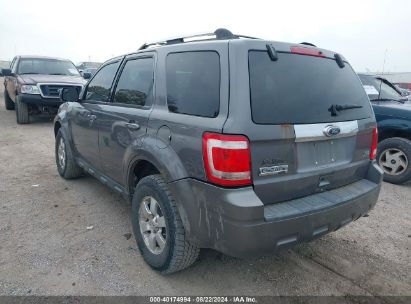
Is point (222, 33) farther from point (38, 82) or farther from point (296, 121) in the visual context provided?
point (38, 82)

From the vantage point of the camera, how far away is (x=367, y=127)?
2.87m

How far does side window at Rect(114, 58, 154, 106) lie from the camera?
2959 millimetres

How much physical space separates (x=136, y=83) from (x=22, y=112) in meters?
7.99

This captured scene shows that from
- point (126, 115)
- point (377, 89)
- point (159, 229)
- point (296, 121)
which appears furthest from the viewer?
point (377, 89)

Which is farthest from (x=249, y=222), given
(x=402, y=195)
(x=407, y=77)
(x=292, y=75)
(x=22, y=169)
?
(x=407, y=77)

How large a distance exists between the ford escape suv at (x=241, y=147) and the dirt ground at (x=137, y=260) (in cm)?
28

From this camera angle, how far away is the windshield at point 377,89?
20.3ft

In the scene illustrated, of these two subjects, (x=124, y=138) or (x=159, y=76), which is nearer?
(x=159, y=76)

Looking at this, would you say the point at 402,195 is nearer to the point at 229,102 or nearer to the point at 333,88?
the point at 333,88

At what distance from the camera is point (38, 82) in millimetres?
9125

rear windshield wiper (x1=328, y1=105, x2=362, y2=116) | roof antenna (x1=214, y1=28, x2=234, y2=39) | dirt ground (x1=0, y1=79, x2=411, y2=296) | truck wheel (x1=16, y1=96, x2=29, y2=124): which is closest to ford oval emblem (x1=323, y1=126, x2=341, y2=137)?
rear windshield wiper (x1=328, y1=105, x2=362, y2=116)

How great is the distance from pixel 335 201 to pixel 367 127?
0.80m

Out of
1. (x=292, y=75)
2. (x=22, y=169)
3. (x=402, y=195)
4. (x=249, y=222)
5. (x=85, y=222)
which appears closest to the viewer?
(x=249, y=222)

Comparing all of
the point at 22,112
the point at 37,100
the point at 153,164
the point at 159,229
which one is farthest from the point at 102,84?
the point at 22,112
